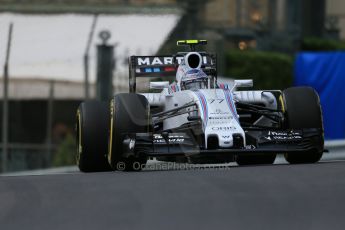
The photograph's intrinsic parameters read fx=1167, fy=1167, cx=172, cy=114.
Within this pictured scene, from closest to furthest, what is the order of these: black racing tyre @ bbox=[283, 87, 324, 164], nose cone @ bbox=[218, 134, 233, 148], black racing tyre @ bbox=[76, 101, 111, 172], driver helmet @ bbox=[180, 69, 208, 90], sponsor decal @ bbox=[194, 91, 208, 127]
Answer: nose cone @ bbox=[218, 134, 233, 148], sponsor decal @ bbox=[194, 91, 208, 127], black racing tyre @ bbox=[283, 87, 324, 164], black racing tyre @ bbox=[76, 101, 111, 172], driver helmet @ bbox=[180, 69, 208, 90]

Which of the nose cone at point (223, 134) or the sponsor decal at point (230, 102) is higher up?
the sponsor decal at point (230, 102)

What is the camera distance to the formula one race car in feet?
34.8

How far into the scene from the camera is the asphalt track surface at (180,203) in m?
7.04

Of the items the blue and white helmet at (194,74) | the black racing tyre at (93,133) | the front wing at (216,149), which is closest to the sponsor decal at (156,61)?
the blue and white helmet at (194,74)

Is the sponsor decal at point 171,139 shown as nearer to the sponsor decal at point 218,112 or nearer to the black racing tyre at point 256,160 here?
the sponsor decal at point 218,112

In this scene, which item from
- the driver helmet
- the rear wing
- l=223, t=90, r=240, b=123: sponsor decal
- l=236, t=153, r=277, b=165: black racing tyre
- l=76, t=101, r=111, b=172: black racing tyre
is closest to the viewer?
l=223, t=90, r=240, b=123: sponsor decal

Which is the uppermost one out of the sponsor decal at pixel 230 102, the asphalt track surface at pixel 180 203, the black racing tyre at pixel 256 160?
the sponsor decal at pixel 230 102

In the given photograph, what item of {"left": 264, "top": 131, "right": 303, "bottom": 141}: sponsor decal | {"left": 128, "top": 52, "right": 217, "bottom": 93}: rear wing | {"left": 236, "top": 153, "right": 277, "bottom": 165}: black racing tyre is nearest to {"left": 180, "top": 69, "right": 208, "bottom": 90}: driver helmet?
{"left": 128, "top": 52, "right": 217, "bottom": 93}: rear wing

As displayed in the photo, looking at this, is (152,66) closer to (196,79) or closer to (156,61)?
(156,61)

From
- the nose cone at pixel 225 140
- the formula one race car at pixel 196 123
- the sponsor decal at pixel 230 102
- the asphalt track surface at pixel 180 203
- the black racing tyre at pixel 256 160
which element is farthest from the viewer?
the black racing tyre at pixel 256 160

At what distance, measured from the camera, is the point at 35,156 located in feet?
60.8

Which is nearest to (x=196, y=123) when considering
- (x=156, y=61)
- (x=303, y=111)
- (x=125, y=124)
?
(x=125, y=124)

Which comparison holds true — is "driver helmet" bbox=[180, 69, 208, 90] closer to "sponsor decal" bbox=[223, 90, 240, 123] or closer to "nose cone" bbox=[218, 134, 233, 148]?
"sponsor decal" bbox=[223, 90, 240, 123]

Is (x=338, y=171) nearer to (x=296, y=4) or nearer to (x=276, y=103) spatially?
(x=276, y=103)
